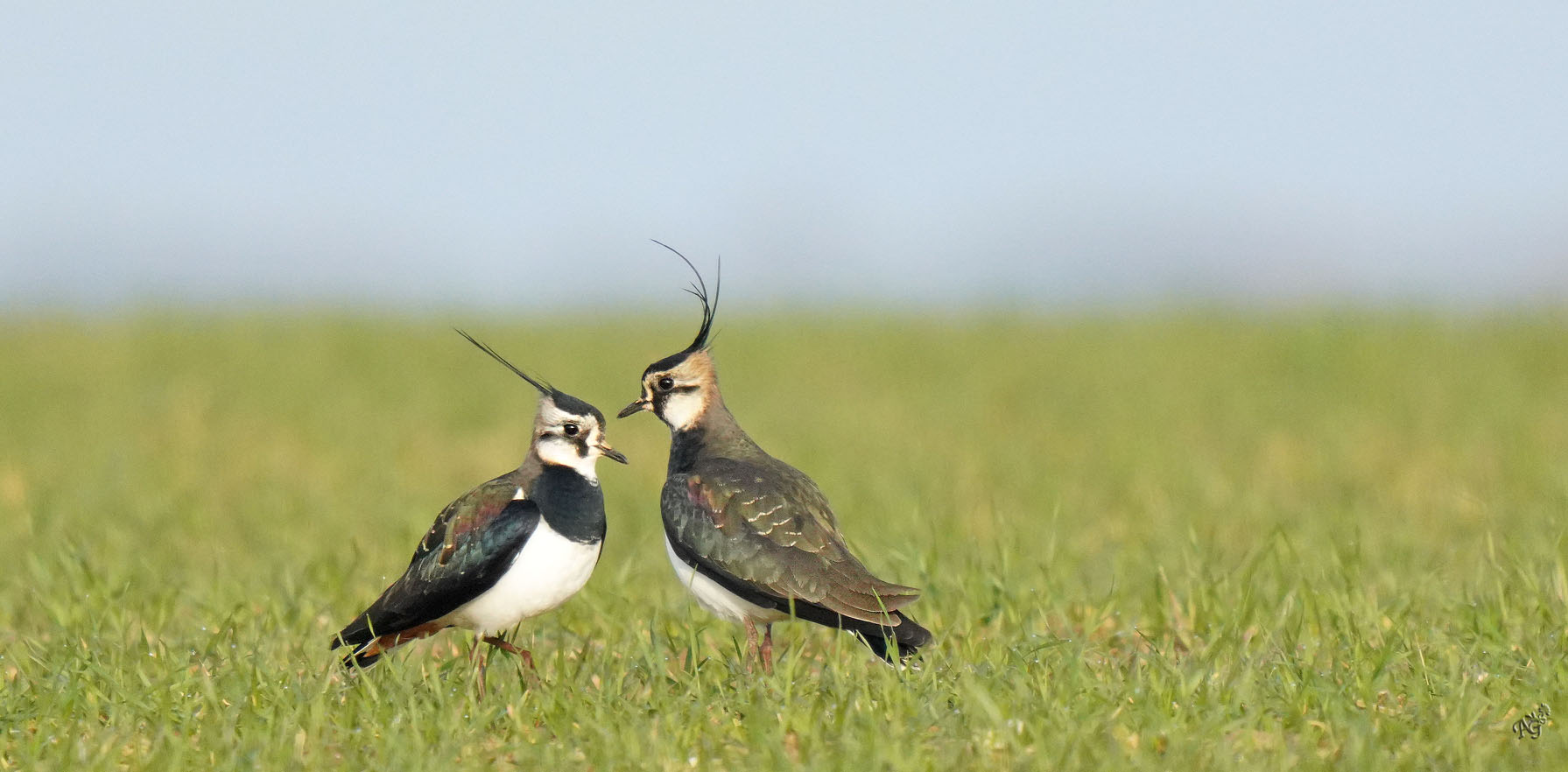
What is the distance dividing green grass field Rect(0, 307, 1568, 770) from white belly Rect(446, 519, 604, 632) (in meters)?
0.28

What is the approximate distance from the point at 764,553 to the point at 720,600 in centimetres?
27

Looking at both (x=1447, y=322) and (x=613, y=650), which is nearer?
(x=613, y=650)

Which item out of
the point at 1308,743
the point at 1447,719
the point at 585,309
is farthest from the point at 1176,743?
the point at 585,309

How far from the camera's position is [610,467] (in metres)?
11.9

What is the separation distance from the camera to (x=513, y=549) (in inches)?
205

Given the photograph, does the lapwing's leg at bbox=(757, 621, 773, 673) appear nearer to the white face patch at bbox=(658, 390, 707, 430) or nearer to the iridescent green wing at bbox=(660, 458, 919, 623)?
the iridescent green wing at bbox=(660, 458, 919, 623)

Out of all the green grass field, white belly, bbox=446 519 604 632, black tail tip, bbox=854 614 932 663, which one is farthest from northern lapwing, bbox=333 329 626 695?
black tail tip, bbox=854 614 932 663

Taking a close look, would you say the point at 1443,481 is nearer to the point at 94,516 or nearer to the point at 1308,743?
the point at 1308,743

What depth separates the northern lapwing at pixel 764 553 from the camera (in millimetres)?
5410

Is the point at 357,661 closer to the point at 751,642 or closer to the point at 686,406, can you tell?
the point at 751,642

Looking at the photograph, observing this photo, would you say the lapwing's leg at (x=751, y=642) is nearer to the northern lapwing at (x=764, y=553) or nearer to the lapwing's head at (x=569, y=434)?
the northern lapwing at (x=764, y=553)

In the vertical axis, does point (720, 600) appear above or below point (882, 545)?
above

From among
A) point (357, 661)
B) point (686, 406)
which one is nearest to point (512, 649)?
point (357, 661)

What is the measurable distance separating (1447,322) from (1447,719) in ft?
49.6
